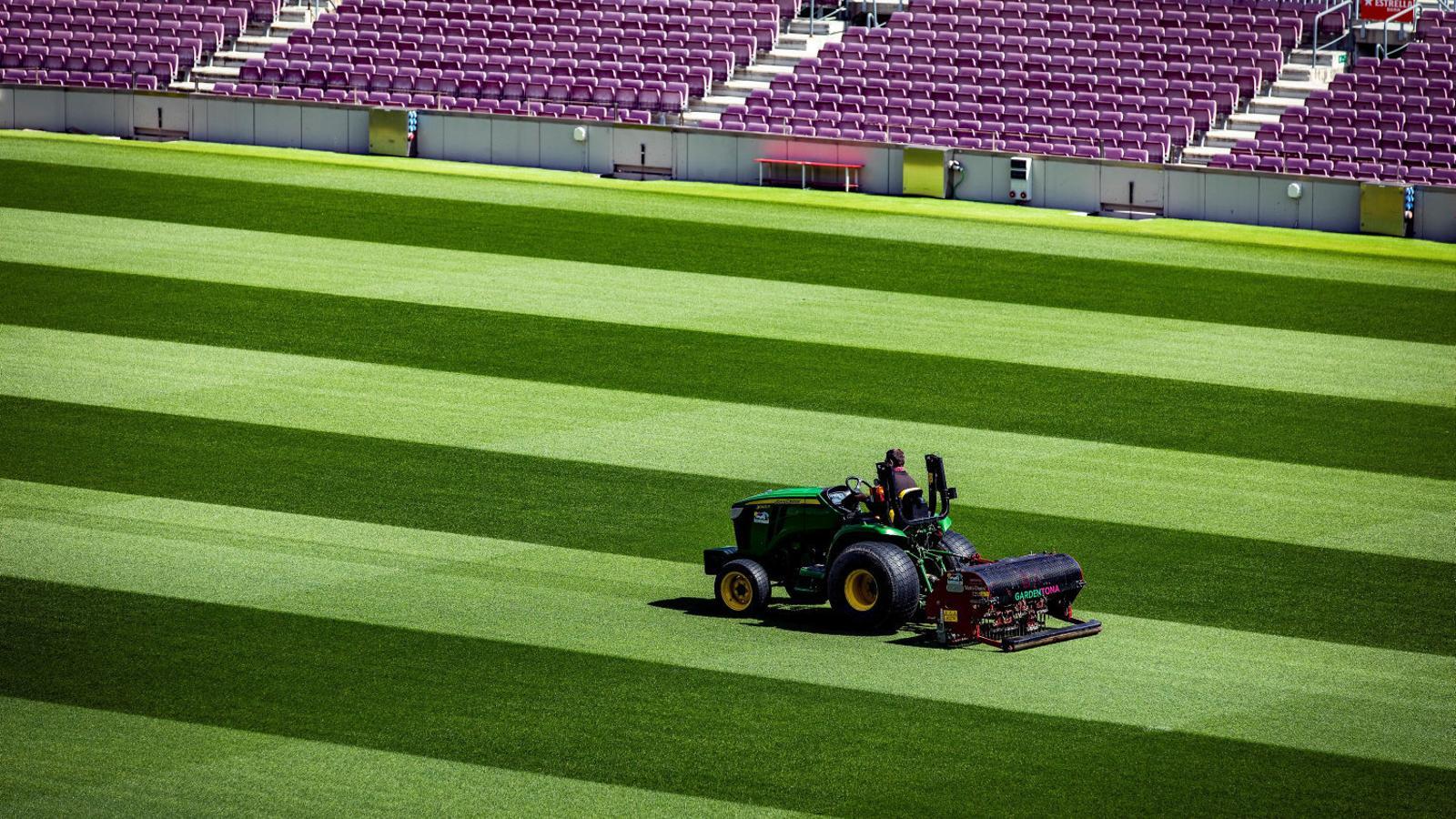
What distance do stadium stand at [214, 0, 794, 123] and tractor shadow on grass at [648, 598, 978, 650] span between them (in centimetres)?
2540

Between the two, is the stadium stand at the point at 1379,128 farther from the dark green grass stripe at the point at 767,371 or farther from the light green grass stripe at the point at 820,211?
the dark green grass stripe at the point at 767,371

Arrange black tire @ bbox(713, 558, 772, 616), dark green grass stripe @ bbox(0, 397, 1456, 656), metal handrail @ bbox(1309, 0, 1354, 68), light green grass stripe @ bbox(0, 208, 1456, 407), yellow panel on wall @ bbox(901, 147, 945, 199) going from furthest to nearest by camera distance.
A: metal handrail @ bbox(1309, 0, 1354, 68), yellow panel on wall @ bbox(901, 147, 945, 199), light green grass stripe @ bbox(0, 208, 1456, 407), dark green grass stripe @ bbox(0, 397, 1456, 656), black tire @ bbox(713, 558, 772, 616)

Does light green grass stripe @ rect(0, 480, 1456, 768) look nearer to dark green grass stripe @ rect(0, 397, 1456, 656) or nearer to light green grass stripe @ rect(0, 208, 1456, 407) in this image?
dark green grass stripe @ rect(0, 397, 1456, 656)

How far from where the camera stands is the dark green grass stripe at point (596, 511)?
17.6 meters

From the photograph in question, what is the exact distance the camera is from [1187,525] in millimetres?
19906

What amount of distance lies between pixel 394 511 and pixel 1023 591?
6.46 metres

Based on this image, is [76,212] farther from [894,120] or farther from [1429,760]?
[1429,760]

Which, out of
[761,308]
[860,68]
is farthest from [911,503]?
[860,68]

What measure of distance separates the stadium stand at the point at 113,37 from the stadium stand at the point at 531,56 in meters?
2.01

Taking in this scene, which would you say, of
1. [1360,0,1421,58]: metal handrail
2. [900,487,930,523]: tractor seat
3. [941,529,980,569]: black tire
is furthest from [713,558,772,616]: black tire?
[1360,0,1421,58]: metal handrail

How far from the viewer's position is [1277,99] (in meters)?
39.2

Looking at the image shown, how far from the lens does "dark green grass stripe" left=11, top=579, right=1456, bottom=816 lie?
13.4 metres

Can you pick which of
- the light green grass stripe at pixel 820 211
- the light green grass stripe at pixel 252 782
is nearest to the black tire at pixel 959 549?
the light green grass stripe at pixel 252 782

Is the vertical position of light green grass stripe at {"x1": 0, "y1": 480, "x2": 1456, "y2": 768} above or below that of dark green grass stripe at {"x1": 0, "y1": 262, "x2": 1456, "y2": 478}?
below
